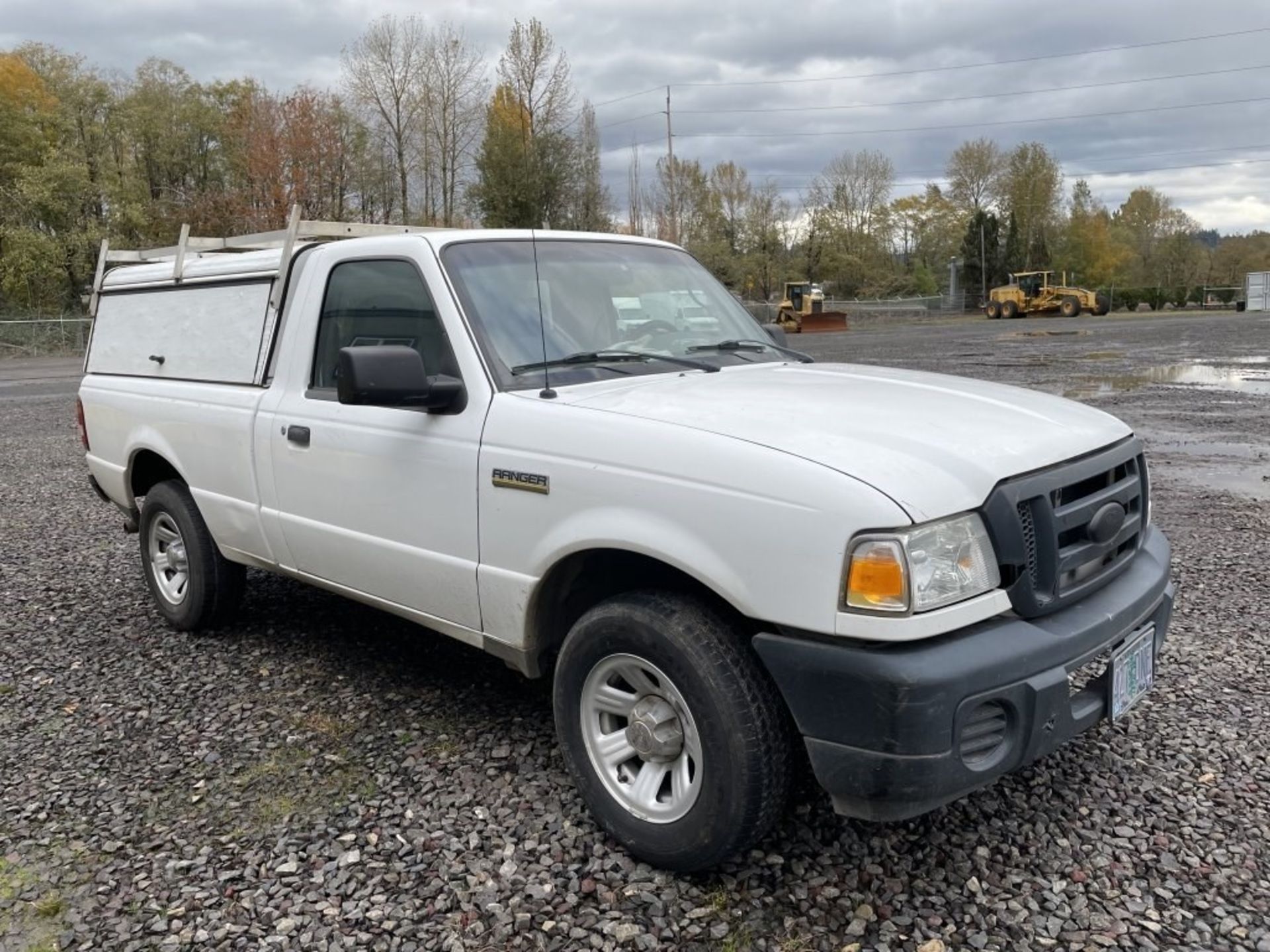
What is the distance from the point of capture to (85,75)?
4966cm

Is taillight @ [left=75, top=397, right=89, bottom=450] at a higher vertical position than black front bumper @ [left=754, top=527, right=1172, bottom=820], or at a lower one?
higher

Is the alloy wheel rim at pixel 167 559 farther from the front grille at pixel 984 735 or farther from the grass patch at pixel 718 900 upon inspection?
the front grille at pixel 984 735

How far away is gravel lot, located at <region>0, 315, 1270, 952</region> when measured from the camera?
8.86 feet

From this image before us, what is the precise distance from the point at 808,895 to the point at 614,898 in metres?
0.55

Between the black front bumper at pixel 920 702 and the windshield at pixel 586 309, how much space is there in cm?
140

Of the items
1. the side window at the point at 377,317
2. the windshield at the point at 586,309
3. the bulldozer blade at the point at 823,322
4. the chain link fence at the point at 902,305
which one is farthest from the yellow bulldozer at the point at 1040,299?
the side window at the point at 377,317

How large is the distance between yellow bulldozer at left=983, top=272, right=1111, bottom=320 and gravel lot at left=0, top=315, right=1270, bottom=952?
47127 mm

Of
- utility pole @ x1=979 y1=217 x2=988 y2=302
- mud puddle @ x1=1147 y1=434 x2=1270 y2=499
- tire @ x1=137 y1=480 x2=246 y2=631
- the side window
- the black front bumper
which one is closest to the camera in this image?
the black front bumper

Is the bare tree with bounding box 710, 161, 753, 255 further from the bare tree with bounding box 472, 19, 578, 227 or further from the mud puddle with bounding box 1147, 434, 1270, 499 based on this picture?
the mud puddle with bounding box 1147, 434, 1270, 499

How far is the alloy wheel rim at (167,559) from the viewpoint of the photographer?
5.12 metres

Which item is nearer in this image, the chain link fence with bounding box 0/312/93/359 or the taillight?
the taillight

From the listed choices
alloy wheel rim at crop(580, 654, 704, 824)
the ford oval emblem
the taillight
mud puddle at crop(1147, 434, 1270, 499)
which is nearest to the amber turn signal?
alloy wheel rim at crop(580, 654, 704, 824)

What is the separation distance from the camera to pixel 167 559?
5.26 m

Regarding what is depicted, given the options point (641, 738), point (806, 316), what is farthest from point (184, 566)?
point (806, 316)
